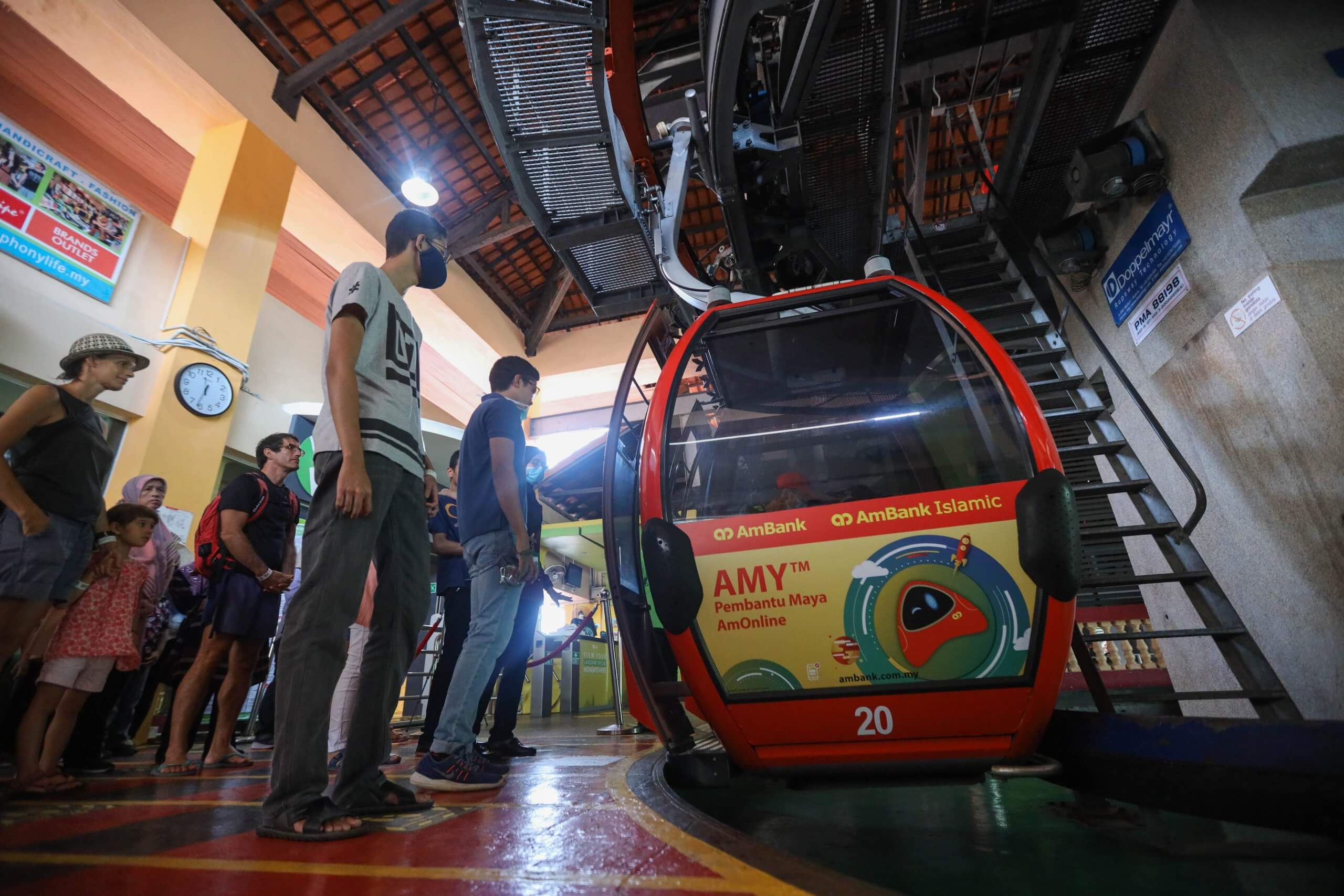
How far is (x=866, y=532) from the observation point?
1.89m

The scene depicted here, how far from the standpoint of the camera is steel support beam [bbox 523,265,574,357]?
12.8 m

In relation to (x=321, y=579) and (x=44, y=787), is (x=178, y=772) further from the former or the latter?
(x=321, y=579)

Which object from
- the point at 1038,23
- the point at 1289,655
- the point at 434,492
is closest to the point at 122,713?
the point at 434,492

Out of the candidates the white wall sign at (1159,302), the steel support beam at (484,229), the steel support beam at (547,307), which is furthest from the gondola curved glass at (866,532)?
the steel support beam at (547,307)

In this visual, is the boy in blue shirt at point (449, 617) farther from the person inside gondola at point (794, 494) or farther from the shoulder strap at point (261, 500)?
the person inside gondola at point (794, 494)

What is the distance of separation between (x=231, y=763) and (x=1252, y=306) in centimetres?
485

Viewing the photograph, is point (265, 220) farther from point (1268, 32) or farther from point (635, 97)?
point (1268, 32)

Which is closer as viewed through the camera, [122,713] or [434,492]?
[434,492]

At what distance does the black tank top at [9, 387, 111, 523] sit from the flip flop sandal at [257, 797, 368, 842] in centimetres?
151

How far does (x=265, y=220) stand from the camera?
7176mm

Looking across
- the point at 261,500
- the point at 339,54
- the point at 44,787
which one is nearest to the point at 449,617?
the point at 261,500

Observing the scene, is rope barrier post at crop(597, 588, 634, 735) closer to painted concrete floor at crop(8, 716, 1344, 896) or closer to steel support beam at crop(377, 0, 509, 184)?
painted concrete floor at crop(8, 716, 1344, 896)

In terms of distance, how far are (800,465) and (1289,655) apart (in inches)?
92.9

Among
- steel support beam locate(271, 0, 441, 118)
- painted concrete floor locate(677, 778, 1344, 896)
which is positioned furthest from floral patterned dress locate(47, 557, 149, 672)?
steel support beam locate(271, 0, 441, 118)
